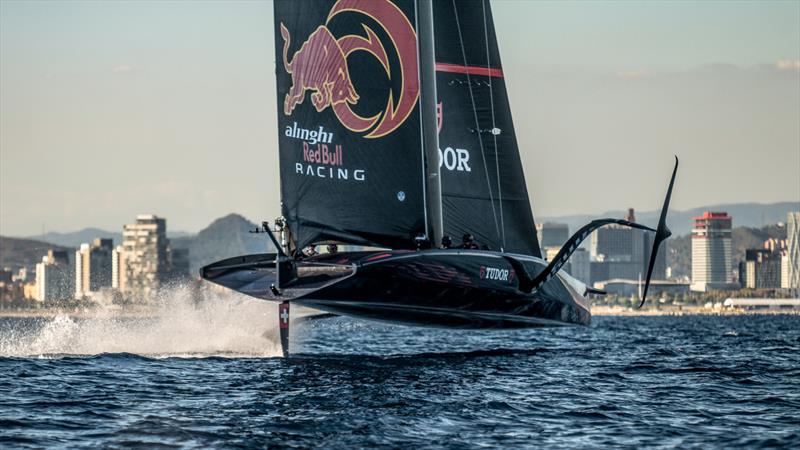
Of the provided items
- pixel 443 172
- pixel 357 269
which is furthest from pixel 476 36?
pixel 357 269

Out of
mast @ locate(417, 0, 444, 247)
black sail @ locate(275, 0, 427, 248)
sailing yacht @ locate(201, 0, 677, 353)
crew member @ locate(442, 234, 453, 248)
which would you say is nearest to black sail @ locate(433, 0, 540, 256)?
sailing yacht @ locate(201, 0, 677, 353)

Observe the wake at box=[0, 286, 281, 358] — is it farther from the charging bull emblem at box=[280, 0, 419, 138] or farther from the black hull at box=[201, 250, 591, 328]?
the charging bull emblem at box=[280, 0, 419, 138]

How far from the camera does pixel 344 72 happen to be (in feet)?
114

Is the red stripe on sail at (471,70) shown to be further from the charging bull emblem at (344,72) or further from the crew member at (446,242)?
the crew member at (446,242)

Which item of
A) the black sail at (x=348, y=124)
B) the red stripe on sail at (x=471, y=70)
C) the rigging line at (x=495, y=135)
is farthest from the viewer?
the rigging line at (x=495, y=135)

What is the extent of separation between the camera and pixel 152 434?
73.2ft

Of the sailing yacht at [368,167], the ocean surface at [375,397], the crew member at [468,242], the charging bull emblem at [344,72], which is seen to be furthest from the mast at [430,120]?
the ocean surface at [375,397]

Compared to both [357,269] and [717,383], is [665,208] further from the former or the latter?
[357,269]

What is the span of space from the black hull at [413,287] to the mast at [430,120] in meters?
1.43

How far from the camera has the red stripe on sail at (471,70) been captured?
125ft

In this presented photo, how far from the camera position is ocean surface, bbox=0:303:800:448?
2267cm

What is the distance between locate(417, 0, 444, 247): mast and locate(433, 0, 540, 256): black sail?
6.90ft

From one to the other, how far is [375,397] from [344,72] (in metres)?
9.93

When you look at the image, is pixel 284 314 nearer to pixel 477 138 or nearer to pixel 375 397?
pixel 477 138
